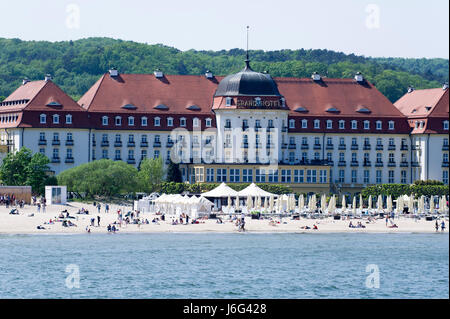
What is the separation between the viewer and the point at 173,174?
117 metres

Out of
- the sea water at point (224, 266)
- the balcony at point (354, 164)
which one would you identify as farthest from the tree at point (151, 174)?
the balcony at point (354, 164)

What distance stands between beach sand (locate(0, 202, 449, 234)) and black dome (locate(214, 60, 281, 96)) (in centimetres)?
2755

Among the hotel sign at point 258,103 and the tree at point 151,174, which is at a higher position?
the hotel sign at point 258,103

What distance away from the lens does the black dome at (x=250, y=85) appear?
124 m

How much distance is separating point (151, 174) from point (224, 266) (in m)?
47.5

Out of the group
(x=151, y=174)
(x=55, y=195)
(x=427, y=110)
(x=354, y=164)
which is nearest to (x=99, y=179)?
(x=55, y=195)

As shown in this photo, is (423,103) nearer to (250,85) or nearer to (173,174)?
(250,85)

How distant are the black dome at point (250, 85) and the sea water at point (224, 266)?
33952mm

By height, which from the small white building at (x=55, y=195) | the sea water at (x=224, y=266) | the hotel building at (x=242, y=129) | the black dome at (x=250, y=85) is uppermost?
the black dome at (x=250, y=85)

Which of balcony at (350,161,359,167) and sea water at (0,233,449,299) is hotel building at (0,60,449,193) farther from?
sea water at (0,233,449,299)

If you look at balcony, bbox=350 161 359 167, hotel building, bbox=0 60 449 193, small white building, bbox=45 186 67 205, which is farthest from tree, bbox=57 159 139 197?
balcony, bbox=350 161 359 167

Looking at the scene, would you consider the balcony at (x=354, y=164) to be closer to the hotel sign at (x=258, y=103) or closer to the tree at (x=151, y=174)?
the hotel sign at (x=258, y=103)
